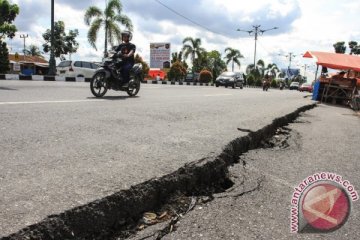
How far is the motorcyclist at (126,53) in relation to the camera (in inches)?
382

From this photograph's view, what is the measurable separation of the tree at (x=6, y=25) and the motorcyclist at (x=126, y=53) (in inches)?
940

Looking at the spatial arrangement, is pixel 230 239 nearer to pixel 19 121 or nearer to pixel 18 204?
pixel 18 204

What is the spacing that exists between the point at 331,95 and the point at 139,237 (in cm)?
1718

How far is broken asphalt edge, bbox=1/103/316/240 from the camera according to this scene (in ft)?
6.18

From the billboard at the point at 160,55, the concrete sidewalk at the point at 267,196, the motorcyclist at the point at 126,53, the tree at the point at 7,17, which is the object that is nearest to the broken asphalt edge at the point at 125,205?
the concrete sidewalk at the point at 267,196

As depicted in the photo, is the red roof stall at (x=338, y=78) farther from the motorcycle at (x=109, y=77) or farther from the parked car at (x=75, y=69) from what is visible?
the parked car at (x=75, y=69)

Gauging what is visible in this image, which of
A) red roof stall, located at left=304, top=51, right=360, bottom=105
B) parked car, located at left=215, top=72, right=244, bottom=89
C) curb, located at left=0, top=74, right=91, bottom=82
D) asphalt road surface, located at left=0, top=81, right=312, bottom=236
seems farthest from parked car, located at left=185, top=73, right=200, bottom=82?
asphalt road surface, located at left=0, top=81, right=312, bottom=236

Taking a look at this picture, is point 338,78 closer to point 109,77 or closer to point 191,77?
point 109,77

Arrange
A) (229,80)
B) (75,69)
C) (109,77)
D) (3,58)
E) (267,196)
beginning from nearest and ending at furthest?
(267,196), (109,77), (75,69), (229,80), (3,58)

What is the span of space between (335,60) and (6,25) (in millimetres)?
Answer: 24485

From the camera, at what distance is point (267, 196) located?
2912 mm

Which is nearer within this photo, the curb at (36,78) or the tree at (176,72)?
the curb at (36,78)

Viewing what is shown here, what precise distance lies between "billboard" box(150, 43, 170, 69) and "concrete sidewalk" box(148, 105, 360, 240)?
5192 centimetres

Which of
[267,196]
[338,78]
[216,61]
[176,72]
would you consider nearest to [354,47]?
[216,61]
